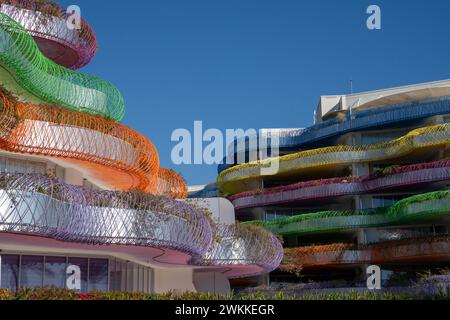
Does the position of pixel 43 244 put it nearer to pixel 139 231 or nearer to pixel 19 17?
pixel 139 231

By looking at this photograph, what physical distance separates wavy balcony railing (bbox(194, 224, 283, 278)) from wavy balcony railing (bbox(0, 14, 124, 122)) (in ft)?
24.4

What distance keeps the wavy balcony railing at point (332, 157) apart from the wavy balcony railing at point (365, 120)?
210 cm

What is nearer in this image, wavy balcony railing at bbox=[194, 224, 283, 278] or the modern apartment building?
wavy balcony railing at bbox=[194, 224, 283, 278]

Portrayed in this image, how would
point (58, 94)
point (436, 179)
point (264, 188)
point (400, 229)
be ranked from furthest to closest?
point (264, 188) → point (400, 229) → point (436, 179) → point (58, 94)

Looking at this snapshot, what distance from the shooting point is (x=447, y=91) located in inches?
2427

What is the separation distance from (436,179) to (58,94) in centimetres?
2911

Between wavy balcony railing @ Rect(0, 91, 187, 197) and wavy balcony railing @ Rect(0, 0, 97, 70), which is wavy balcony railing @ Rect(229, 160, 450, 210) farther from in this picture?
wavy balcony railing @ Rect(0, 0, 97, 70)

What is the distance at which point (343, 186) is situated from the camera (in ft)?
196

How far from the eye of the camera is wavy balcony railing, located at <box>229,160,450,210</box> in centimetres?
5450

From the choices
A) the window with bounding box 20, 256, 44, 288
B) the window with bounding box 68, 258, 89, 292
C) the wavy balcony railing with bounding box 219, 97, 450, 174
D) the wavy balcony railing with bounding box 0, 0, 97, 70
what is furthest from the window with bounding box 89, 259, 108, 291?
the wavy balcony railing with bounding box 219, 97, 450, 174

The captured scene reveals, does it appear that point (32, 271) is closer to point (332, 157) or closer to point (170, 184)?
point (170, 184)

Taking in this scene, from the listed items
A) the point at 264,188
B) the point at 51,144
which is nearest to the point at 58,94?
the point at 51,144

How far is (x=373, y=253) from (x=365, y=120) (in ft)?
35.5

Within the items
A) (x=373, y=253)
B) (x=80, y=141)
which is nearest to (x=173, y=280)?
(x=80, y=141)
